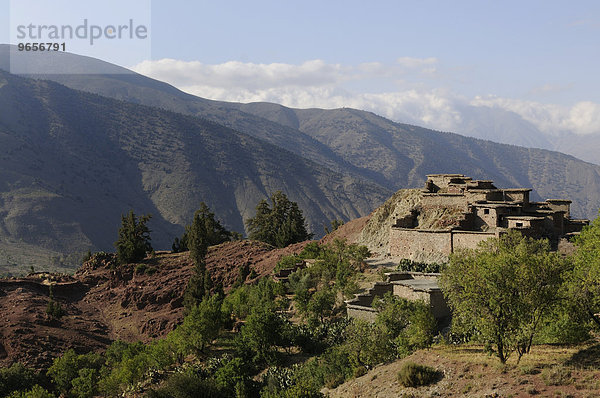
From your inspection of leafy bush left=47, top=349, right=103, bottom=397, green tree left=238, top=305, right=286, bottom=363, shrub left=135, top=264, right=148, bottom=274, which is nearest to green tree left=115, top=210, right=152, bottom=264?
shrub left=135, top=264, right=148, bottom=274

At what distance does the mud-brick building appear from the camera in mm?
40062

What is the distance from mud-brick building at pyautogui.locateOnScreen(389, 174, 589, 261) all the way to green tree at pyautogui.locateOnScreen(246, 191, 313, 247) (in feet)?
83.2

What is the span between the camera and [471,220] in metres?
42.5

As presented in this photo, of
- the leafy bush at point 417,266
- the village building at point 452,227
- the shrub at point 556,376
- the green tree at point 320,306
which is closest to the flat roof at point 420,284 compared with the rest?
the village building at point 452,227

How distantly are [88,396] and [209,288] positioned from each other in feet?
62.5

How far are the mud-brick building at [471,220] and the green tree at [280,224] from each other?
25.4 m

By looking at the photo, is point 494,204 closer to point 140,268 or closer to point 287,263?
point 287,263

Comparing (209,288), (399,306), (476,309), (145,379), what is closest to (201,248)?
(209,288)

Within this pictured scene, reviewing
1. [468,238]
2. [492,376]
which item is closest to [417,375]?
[492,376]

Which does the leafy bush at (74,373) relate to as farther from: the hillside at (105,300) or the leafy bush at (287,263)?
the leafy bush at (287,263)

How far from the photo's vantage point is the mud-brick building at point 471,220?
4006 centimetres

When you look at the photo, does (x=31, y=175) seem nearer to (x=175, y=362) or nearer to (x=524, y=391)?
(x=175, y=362)

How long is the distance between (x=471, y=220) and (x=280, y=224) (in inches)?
1598

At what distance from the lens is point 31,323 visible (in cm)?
4991
